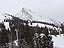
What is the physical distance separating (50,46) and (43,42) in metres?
2.19

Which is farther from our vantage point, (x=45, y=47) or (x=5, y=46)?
(x=5, y=46)

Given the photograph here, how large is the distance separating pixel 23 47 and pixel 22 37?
212 cm

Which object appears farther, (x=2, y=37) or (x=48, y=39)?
(x=2, y=37)

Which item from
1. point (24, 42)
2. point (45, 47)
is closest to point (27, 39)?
point (24, 42)

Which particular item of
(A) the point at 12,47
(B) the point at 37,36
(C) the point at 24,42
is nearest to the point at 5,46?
(A) the point at 12,47

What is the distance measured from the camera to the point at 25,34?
42688mm

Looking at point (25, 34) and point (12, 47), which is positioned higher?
point (25, 34)

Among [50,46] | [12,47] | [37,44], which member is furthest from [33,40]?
[12,47]

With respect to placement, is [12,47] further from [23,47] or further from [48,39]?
[48,39]

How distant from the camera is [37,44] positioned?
134 feet

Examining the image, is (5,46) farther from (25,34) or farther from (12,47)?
(25,34)

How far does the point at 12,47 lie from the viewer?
45.2 meters

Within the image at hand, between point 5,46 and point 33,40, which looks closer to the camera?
point 33,40

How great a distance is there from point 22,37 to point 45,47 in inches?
229
